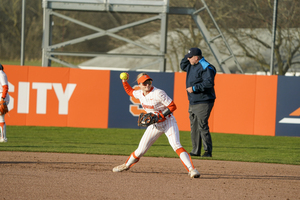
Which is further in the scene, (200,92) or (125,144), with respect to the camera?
(125,144)

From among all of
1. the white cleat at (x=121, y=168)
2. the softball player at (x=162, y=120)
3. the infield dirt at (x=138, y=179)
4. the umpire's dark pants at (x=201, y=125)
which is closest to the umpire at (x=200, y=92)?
the umpire's dark pants at (x=201, y=125)

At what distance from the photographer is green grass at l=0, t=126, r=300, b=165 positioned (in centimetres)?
927

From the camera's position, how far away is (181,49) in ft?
89.6

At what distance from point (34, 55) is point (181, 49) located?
1714 centimetres

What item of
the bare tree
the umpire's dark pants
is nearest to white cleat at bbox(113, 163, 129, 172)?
the umpire's dark pants

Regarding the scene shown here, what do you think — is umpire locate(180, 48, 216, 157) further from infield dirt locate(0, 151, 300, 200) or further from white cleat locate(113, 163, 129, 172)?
white cleat locate(113, 163, 129, 172)

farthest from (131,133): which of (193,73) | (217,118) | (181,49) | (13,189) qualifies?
(181,49)

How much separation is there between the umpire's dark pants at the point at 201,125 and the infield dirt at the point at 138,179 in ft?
1.42

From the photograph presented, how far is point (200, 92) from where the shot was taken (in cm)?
853

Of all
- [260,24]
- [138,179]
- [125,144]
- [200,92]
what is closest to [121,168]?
[138,179]

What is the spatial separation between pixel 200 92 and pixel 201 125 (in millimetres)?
670

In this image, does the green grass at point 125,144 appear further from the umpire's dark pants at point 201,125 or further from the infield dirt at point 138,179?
the infield dirt at point 138,179

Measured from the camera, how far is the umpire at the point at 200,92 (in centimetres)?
827

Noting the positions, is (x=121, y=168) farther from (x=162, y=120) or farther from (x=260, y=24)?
(x=260, y=24)
